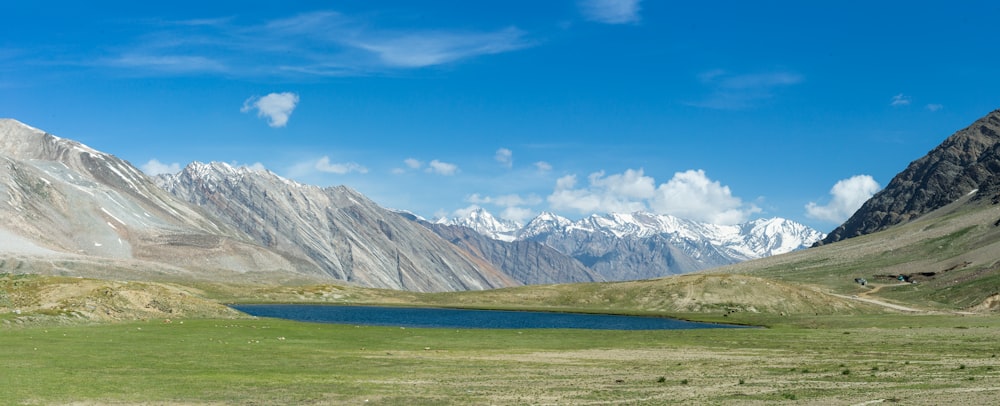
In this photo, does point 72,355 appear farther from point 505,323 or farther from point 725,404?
point 505,323

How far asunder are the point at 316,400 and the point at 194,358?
1977cm

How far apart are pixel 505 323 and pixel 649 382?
84735mm

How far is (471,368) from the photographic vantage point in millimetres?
50000

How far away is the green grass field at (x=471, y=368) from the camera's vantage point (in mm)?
36562

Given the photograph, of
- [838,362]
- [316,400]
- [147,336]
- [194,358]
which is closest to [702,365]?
[838,362]

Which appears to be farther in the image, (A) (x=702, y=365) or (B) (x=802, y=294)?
(B) (x=802, y=294)

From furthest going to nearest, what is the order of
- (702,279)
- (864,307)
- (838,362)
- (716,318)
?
(702,279) < (864,307) < (716,318) < (838,362)

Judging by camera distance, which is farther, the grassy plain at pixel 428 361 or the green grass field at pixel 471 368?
the grassy plain at pixel 428 361

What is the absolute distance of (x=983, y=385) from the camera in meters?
39.0

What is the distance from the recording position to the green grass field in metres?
36.6

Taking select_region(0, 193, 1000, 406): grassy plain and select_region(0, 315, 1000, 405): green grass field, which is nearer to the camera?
select_region(0, 315, 1000, 405): green grass field

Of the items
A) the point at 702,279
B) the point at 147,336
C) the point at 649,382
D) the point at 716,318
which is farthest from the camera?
the point at 702,279

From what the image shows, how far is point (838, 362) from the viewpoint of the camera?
2119 inches

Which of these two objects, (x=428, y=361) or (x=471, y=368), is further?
(x=428, y=361)
